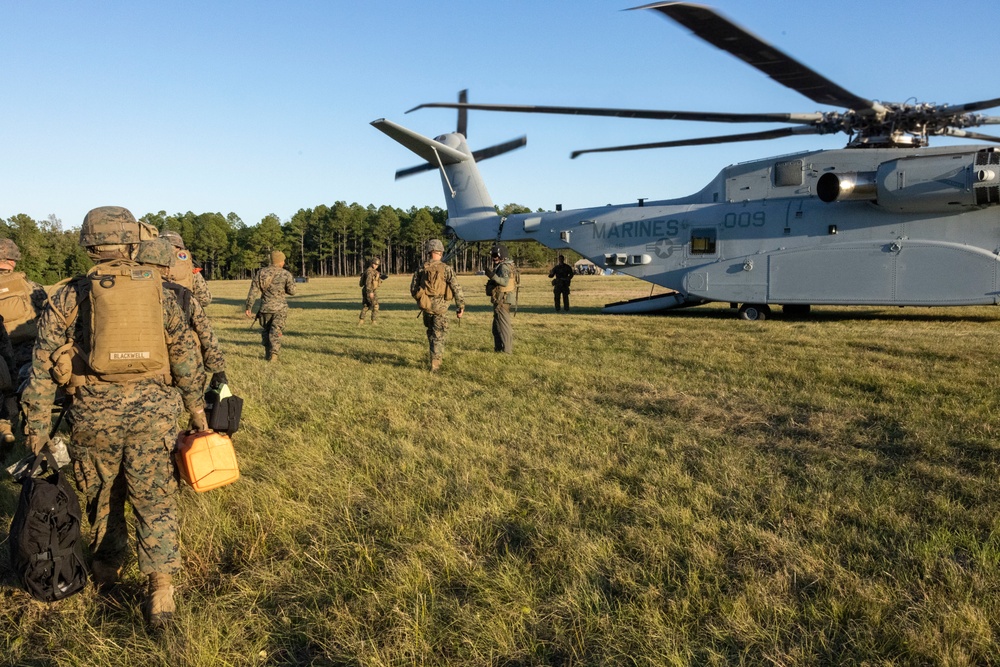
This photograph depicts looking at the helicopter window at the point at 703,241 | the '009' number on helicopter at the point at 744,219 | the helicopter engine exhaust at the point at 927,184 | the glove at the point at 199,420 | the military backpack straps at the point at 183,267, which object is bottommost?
the glove at the point at 199,420

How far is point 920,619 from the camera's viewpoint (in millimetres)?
2541

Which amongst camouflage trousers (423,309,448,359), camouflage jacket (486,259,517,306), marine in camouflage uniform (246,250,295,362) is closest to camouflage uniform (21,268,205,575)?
camouflage trousers (423,309,448,359)

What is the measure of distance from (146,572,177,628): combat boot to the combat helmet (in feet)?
4.87

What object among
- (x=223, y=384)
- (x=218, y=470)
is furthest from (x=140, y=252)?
(x=218, y=470)

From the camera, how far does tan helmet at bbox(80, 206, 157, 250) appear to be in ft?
9.58

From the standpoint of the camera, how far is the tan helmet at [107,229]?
292cm

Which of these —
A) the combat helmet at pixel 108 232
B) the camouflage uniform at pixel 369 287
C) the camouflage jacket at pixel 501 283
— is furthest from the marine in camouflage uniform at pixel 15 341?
the camouflage uniform at pixel 369 287

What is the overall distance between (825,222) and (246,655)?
13.4 m

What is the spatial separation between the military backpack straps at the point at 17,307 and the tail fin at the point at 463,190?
1284 centimetres

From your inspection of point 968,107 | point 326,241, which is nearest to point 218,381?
point 968,107

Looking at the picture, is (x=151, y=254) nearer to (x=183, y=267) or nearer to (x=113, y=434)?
(x=113, y=434)

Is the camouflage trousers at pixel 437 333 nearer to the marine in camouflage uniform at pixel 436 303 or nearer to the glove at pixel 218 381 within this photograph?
the marine in camouflage uniform at pixel 436 303

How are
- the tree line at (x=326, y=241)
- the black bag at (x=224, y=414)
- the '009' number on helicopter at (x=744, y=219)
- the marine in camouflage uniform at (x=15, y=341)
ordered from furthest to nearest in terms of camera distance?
the tree line at (x=326, y=241) → the '009' number on helicopter at (x=744, y=219) → the marine in camouflage uniform at (x=15, y=341) → the black bag at (x=224, y=414)

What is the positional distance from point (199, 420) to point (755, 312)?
13241mm
